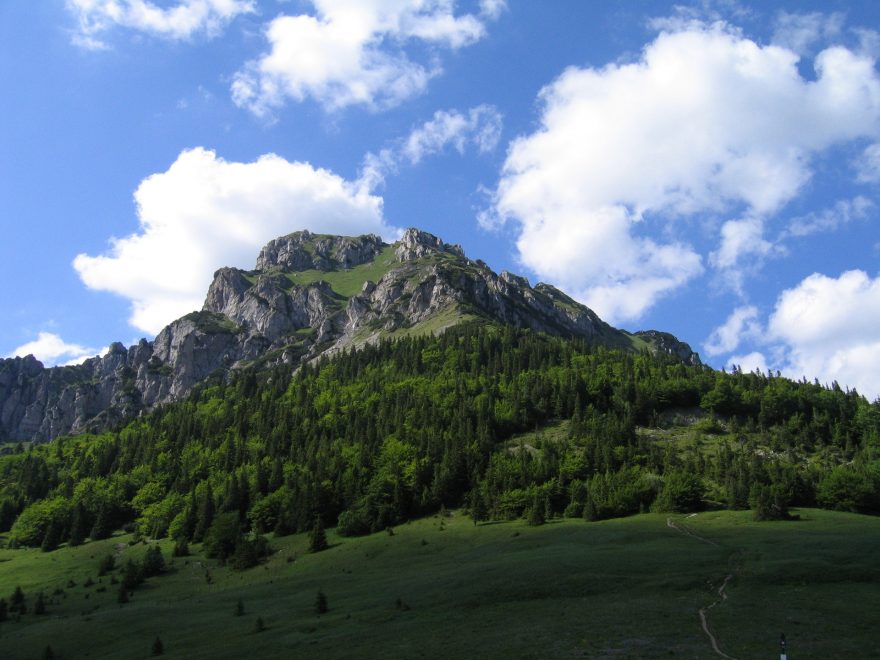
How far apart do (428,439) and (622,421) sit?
5739 cm

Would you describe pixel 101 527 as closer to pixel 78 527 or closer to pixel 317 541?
pixel 78 527

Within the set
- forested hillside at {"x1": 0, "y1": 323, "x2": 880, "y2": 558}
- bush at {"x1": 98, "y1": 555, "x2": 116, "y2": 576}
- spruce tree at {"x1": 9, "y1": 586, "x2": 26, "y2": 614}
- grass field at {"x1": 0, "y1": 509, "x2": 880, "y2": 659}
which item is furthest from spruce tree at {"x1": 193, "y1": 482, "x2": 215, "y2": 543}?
spruce tree at {"x1": 9, "y1": 586, "x2": 26, "y2": 614}

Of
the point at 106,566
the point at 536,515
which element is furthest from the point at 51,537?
the point at 536,515

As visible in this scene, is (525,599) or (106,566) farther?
(106,566)

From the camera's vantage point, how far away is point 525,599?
196ft

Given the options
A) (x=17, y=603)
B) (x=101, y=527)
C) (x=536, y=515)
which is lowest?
(x=17, y=603)

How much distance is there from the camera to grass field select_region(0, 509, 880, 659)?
44344 mm

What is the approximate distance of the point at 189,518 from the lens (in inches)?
5920

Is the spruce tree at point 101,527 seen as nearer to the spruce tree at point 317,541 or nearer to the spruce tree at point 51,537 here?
the spruce tree at point 51,537

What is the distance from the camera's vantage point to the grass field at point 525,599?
44.3m

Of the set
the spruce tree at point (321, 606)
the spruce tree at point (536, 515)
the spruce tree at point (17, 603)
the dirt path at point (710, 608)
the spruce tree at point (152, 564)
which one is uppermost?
the spruce tree at point (536, 515)

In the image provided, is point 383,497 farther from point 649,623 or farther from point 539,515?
point 649,623

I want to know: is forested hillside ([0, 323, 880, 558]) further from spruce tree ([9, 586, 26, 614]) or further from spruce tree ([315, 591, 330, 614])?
spruce tree ([315, 591, 330, 614])

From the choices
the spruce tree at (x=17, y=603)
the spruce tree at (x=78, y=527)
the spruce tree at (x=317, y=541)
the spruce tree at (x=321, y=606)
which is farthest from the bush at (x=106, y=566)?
the spruce tree at (x=321, y=606)
